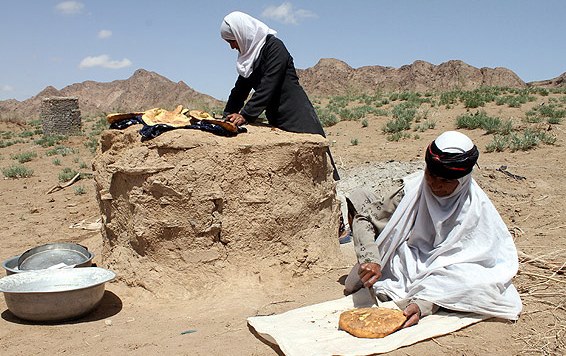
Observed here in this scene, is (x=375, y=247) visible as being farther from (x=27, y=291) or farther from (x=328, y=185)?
(x=27, y=291)

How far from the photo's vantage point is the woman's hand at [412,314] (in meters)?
3.18

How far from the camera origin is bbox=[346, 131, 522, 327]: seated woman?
10.4ft

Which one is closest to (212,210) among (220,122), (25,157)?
(220,122)

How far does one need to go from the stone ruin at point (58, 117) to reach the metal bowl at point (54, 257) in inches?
544

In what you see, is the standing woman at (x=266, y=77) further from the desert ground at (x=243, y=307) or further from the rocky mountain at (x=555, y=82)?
the rocky mountain at (x=555, y=82)

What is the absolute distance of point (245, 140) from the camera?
443 cm

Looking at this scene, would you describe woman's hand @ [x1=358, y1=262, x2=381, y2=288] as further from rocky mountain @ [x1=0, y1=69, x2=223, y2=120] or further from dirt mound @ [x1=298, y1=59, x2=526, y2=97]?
dirt mound @ [x1=298, y1=59, x2=526, y2=97]

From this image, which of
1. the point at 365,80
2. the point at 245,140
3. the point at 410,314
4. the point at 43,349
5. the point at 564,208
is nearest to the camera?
the point at 410,314

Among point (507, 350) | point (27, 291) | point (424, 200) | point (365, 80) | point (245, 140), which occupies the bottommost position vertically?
point (507, 350)

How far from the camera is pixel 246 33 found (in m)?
4.77

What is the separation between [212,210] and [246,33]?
167cm

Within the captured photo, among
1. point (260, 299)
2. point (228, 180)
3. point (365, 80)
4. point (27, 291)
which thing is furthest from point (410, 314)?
point (365, 80)

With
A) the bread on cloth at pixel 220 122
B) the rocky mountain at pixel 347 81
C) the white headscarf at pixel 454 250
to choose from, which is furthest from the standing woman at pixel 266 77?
the rocky mountain at pixel 347 81

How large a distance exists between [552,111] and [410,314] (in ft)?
37.3
